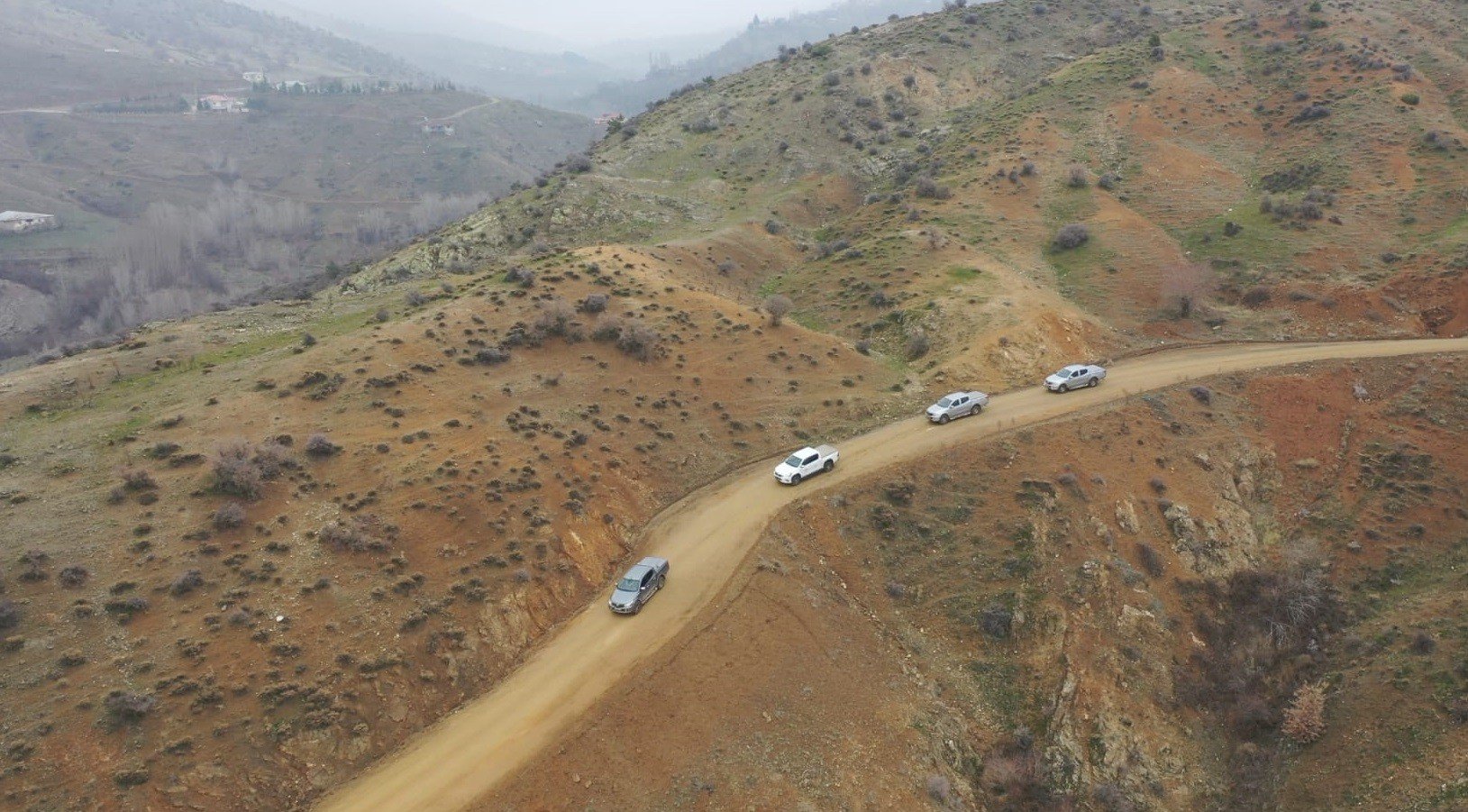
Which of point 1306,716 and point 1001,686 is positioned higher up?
point 1306,716

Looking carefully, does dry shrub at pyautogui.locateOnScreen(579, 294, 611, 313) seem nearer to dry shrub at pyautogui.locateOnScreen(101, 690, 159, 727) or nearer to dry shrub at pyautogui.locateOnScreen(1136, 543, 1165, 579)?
dry shrub at pyautogui.locateOnScreen(101, 690, 159, 727)

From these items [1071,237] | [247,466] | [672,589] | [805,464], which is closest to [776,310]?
[805,464]

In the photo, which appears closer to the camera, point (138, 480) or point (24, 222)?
point (138, 480)

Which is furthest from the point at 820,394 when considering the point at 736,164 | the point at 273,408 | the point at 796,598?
the point at 736,164

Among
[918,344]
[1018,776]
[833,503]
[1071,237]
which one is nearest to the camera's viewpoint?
[1018,776]

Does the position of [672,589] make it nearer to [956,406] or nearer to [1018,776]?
[1018,776]

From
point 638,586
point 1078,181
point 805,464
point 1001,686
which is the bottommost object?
point 1001,686

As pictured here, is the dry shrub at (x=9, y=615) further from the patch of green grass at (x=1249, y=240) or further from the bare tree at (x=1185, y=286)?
the patch of green grass at (x=1249, y=240)

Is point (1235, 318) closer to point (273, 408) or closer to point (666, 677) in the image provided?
point (666, 677)
